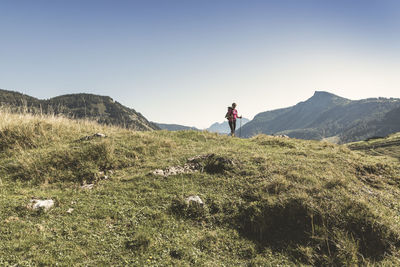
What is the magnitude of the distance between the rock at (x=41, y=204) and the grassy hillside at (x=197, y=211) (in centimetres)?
16

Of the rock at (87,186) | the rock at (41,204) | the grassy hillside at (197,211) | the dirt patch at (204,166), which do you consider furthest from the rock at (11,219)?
the dirt patch at (204,166)

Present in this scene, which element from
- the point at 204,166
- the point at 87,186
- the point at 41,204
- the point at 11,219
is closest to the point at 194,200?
the point at 204,166

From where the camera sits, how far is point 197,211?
231 inches

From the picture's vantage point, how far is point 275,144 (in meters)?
13.4

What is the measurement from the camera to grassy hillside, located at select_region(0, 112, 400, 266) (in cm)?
448

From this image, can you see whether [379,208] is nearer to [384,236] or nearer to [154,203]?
[384,236]

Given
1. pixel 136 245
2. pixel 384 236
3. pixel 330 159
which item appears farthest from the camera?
pixel 330 159

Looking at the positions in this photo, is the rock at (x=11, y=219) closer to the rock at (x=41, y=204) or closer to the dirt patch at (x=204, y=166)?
the rock at (x=41, y=204)

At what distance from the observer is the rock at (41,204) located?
5.37 meters

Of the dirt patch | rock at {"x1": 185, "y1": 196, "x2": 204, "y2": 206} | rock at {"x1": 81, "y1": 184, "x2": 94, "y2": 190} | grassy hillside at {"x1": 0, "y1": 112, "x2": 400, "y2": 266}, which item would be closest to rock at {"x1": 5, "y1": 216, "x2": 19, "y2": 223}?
grassy hillside at {"x1": 0, "y1": 112, "x2": 400, "y2": 266}

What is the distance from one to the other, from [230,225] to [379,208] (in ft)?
13.9

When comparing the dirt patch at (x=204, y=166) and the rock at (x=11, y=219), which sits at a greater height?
the dirt patch at (x=204, y=166)

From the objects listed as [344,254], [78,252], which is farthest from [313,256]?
[78,252]

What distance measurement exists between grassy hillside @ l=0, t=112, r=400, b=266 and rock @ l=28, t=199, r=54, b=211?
0.53ft
